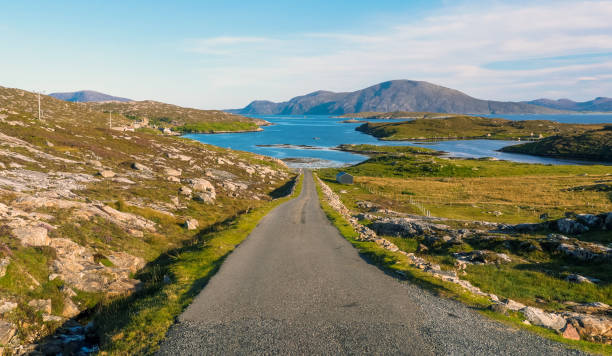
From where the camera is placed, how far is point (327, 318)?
13.5 metres

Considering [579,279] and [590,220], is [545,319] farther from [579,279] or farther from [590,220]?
[590,220]

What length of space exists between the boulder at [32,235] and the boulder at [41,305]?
15.4 feet

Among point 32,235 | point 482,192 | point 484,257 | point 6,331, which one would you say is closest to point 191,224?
point 32,235

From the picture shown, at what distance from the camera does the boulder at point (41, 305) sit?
14.2 metres

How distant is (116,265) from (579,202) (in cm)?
7923

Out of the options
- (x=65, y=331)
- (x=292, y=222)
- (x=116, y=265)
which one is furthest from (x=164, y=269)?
(x=292, y=222)

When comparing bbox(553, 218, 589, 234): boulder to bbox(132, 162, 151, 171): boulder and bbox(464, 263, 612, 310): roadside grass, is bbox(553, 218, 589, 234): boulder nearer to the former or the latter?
bbox(464, 263, 612, 310): roadside grass

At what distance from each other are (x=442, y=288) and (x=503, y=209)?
166 ft

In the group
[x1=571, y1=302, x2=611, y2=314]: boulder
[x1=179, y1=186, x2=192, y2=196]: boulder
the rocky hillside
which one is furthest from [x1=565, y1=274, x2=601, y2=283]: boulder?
[x1=179, y1=186, x2=192, y2=196]: boulder

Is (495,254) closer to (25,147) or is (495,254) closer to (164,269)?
(164,269)

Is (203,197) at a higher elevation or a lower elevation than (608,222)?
lower

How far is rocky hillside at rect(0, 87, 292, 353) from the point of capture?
15.0 meters

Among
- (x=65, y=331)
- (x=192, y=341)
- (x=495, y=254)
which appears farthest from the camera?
(x=495, y=254)

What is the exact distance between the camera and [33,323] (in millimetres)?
13375
